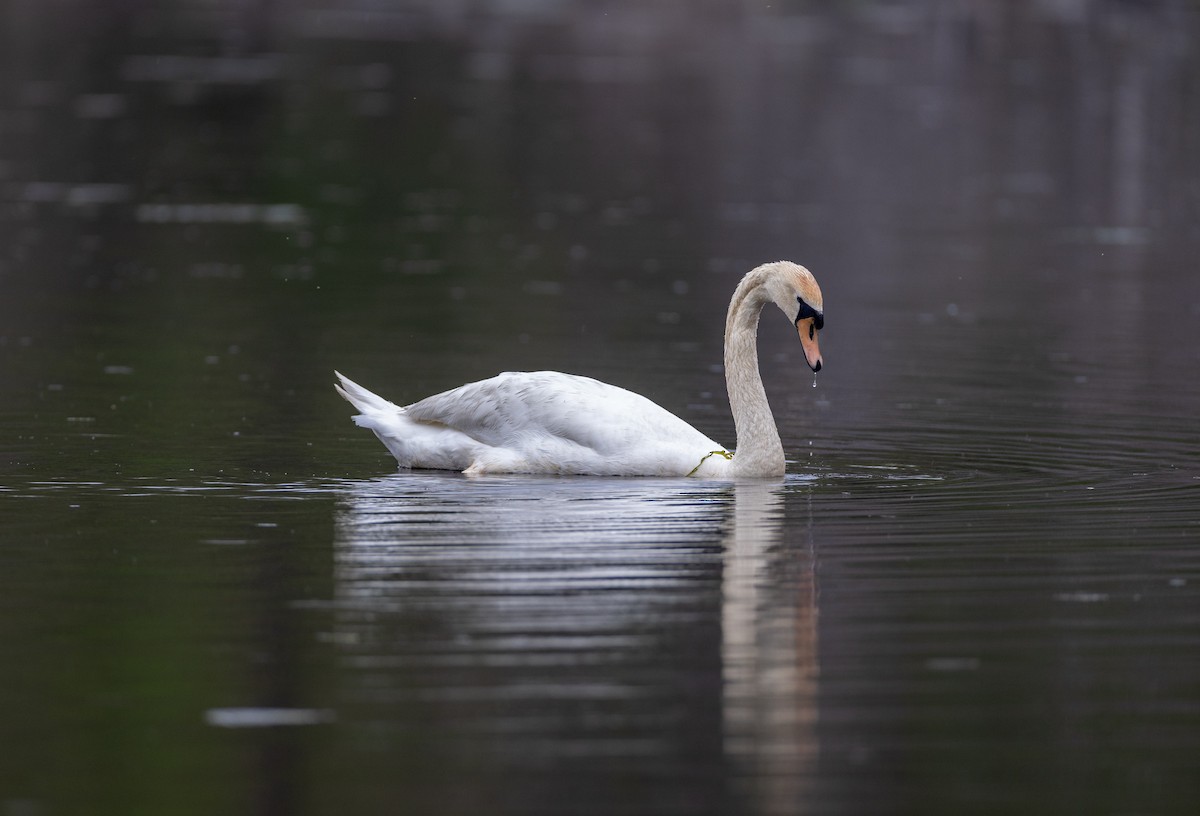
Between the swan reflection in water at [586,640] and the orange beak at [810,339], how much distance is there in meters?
0.85

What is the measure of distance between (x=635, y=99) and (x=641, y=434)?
3810 cm

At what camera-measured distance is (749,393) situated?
13828 mm

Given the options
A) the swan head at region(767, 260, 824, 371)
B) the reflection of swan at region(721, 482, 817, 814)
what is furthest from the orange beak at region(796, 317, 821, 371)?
the reflection of swan at region(721, 482, 817, 814)

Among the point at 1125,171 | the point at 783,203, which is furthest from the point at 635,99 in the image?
the point at 783,203

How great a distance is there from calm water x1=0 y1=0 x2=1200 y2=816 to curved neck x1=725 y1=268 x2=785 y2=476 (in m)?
0.23

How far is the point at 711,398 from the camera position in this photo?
17.2m

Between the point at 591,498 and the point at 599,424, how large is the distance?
929mm

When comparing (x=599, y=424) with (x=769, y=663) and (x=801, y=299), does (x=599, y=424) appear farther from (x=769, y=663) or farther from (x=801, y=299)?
(x=769, y=663)

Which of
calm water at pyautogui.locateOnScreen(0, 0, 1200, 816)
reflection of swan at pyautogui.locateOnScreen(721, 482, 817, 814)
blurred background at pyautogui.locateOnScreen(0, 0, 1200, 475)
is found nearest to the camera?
reflection of swan at pyautogui.locateOnScreen(721, 482, 817, 814)

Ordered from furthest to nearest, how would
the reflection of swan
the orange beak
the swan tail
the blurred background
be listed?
the blurred background, the swan tail, the orange beak, the reflection of swan

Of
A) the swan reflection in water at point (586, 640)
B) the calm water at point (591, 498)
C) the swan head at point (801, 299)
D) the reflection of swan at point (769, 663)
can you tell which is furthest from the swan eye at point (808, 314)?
the reflection of swan at point (769, 663)

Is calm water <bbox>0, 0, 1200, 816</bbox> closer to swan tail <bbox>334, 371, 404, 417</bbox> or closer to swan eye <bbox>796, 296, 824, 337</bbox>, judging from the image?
swan tail <bbox>334, 371, 404, 417</bbox>

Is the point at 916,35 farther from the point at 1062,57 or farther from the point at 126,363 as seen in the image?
the point at 126,363

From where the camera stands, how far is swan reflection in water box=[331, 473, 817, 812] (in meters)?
7.30
